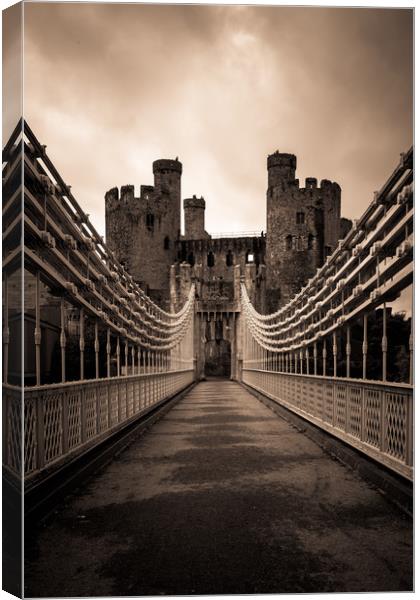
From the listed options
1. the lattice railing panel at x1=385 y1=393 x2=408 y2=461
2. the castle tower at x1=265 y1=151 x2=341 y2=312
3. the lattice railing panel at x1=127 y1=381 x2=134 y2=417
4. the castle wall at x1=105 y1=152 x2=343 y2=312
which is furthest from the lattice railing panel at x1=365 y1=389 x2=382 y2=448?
the castle tower at x1=265 y1=151 x2=341 y2=312

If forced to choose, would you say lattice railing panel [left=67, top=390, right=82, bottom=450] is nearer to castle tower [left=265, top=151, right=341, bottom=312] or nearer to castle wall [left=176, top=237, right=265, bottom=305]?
castle tower [left=265, top=151, right=341, bottom=312]

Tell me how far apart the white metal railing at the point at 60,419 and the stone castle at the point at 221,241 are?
2183 cm

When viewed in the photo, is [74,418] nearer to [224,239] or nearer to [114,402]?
[114,402]

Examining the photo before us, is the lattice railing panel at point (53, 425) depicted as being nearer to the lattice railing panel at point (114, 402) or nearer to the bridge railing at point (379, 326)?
the lattice railing panel at point (114, 402)

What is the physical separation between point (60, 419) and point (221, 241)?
47343 mm

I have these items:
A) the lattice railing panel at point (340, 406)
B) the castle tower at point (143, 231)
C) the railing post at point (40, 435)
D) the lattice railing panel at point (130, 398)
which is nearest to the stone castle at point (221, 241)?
the castle tower at point (143, 231)

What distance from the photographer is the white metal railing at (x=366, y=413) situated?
3.67 m

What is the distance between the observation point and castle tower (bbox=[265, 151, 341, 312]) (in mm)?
42969

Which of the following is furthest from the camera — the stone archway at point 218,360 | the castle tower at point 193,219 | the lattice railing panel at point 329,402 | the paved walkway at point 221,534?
the castle tower at point 193,219

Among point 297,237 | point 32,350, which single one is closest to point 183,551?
point 32,350

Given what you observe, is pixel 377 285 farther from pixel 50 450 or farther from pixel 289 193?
pixel 289 193

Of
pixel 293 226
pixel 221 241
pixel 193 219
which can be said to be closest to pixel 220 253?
pixel 221 241

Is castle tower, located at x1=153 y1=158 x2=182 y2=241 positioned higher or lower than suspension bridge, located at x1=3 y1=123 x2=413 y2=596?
higher

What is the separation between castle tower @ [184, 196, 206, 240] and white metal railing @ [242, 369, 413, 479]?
1923 inches
